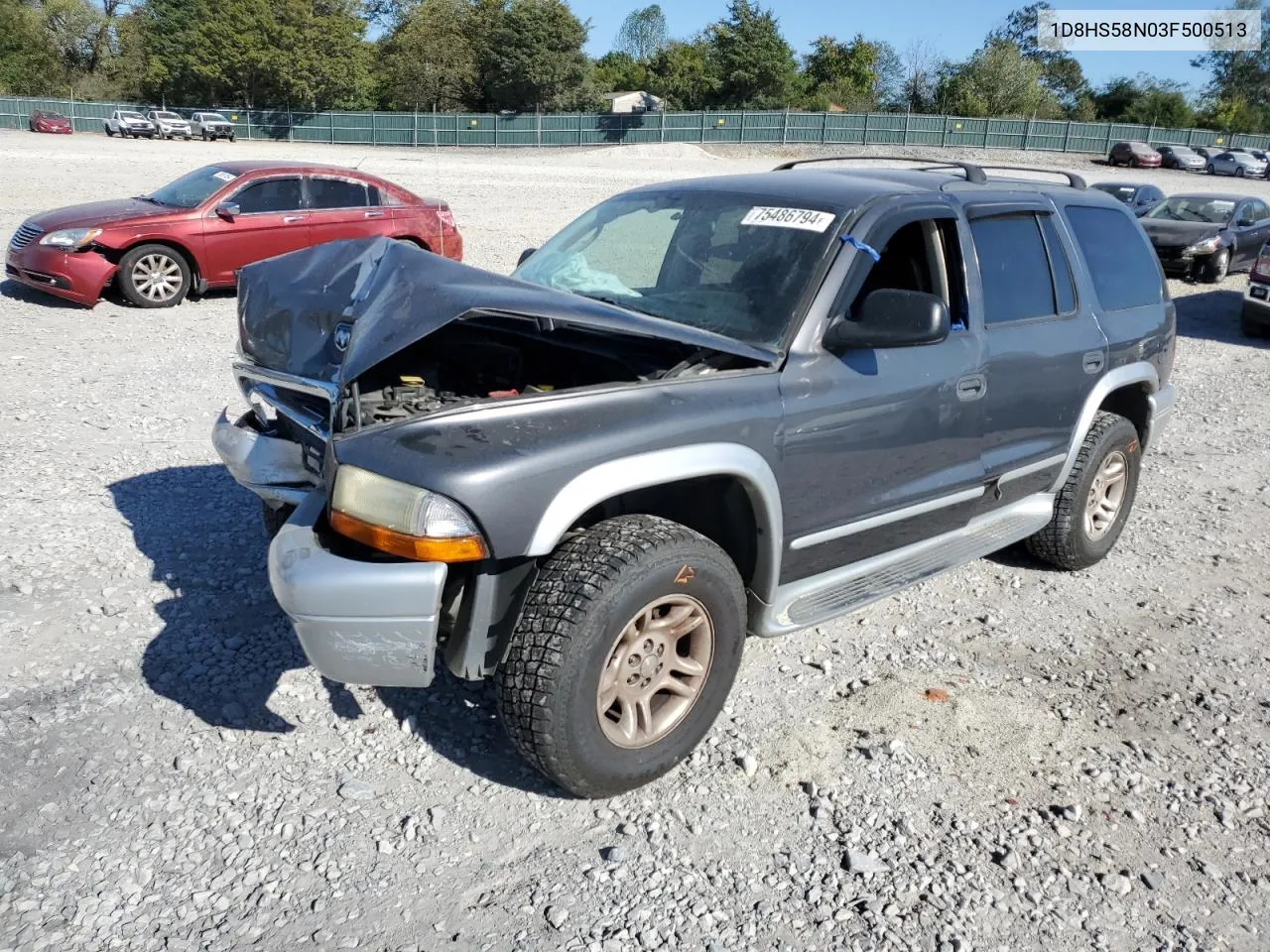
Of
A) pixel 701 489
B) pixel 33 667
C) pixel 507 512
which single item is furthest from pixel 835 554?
pixel 33 667

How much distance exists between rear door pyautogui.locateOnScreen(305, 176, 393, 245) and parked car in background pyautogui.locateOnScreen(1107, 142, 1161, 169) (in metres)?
46.0

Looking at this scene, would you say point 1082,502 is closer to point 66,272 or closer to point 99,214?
point 66,272

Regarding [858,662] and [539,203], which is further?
[539,203]

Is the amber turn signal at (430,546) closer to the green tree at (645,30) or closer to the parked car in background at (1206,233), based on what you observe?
the parked car in background at (1206,233)

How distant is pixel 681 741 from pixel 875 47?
9094 cm

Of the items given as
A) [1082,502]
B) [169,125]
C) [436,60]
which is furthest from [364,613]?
[436,60]

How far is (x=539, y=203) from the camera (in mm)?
22719

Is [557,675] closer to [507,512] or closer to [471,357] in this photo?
[507,512]

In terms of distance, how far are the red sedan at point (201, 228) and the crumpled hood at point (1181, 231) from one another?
1130cm

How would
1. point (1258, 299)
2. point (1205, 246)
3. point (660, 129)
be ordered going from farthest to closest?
point (660, 129) → point (1205, 246) → point (1258, 299)

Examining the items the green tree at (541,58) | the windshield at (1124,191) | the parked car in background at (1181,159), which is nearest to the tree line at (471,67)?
the green tree at (541,58)

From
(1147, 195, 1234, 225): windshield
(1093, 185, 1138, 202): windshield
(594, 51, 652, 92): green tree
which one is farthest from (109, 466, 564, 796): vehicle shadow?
(594, 51, 652, 92): green tree

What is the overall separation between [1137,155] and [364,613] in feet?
176

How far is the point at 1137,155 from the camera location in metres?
47.8
